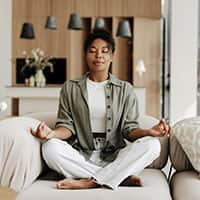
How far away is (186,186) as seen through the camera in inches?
94.4

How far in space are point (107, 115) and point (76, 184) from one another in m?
0.58

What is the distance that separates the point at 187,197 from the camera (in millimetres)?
2312

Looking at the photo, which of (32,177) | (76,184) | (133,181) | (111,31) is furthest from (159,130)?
(111,31)

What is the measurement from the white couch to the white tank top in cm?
35

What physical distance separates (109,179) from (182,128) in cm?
55

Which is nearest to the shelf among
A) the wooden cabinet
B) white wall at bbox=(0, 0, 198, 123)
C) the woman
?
the wooden cabinet

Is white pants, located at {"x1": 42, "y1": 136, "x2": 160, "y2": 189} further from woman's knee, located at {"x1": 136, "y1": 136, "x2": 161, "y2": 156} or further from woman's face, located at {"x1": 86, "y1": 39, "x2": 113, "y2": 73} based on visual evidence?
woman's face, located at {"x1": 86, "y1": 39, "x2": 113, "y2": 73}

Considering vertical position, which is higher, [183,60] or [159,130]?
[183,60]

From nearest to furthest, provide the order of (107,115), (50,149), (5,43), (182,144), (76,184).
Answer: (76,184)
(50,149)
(182,144)
(107,115)
(5,43)

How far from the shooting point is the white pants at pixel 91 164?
2.48 meters

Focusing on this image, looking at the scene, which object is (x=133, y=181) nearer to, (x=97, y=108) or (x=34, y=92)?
(x=97, y=108)

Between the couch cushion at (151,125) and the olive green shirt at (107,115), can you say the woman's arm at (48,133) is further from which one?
the couch cushion at (151,125)

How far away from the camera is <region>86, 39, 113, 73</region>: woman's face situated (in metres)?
2.90

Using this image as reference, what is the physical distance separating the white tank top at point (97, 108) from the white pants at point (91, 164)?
32 centimetres
